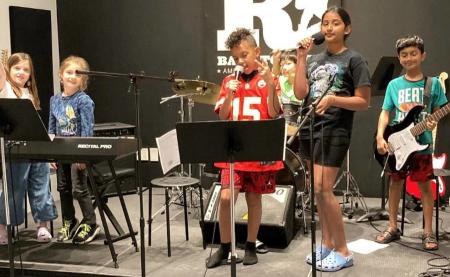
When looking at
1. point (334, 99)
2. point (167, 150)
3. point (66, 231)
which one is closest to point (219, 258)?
point (167, 150)

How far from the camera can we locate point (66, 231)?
4516 mm

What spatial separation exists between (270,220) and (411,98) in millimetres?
1398

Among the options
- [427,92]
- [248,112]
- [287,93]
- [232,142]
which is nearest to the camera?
[232,142]

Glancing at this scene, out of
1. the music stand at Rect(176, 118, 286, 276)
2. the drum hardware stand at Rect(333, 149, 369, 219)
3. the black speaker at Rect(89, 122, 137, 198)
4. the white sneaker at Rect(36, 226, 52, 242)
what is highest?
the music stand at Rect(176, 118, 286, 276)

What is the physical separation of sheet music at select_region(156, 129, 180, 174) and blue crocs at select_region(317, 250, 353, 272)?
46.5 inches

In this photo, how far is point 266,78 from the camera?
3.24 meters

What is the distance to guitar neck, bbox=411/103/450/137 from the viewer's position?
379 centimetres

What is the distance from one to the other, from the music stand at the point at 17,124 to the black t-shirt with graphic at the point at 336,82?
1644 millimetres

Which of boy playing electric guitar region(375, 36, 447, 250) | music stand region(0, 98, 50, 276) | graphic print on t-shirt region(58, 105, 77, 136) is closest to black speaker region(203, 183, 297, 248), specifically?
boy playing electric guitar region(375, 36, 447, 250)

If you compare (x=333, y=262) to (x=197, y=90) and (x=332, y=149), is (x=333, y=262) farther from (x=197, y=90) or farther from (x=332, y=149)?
(x=197, y=90)

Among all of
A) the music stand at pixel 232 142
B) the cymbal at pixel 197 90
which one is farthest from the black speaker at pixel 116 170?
the music stand at pixel 232 142

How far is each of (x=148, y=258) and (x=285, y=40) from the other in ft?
9.99

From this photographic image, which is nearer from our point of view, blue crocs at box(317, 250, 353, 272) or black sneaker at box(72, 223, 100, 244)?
blue crocs at box(317, 250, 353, 272)

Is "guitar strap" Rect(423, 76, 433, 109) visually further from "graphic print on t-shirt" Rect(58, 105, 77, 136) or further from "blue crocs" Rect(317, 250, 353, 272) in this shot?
"graphic print on t-shirt" Rect(58, 105, 77, 136)
